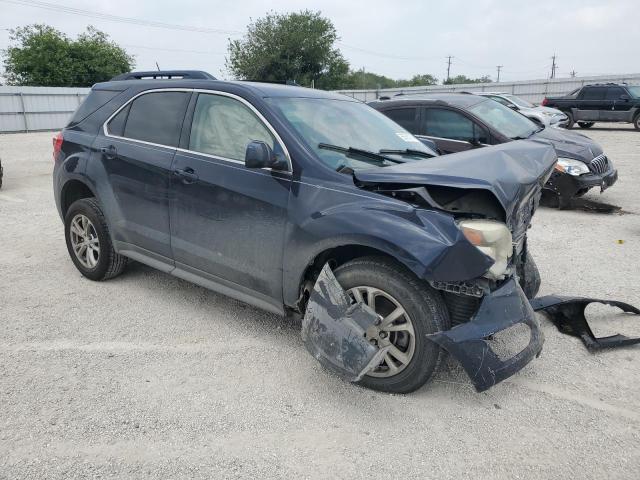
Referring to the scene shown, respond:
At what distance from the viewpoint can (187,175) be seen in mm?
3688

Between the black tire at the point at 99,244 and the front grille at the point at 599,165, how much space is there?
21.2 feet

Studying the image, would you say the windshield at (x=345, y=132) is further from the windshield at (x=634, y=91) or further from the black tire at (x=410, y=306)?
the windshield at (x=634, y=91)

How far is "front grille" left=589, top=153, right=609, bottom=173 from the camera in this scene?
734 cm

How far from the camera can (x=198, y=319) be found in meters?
4.00

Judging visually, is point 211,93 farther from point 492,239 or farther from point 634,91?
point 634,91

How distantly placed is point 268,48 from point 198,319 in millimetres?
54995

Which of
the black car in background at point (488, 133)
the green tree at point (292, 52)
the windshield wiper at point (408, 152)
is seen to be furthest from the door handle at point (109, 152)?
the green tree at point (292, 52)

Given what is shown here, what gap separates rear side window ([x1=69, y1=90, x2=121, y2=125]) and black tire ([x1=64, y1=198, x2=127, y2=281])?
2.55ft

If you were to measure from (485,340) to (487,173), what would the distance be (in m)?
0.93

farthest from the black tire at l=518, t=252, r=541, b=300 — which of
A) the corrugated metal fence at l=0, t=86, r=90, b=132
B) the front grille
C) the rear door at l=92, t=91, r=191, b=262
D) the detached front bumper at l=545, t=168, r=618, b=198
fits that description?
the corrugated metal fence at l=0, t=86, r=90, b=132

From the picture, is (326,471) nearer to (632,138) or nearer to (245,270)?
(245,270)

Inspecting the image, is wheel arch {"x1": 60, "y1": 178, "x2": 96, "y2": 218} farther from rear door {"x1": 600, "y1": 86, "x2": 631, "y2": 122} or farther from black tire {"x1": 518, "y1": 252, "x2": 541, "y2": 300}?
rear door {"x1": 600, "y1": 86, "x2": 631, "y2": 122}

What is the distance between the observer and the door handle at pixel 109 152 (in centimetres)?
423

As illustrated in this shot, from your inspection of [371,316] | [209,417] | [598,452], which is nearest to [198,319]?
[209,417]
